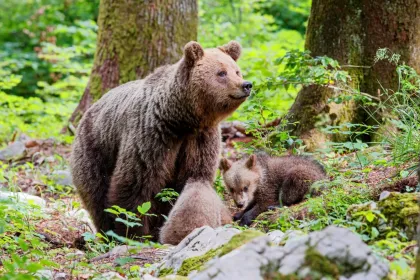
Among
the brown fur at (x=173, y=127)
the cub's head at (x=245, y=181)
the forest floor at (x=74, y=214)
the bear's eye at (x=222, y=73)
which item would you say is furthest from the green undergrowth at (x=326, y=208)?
the bear's eye at (x=222, y=73)

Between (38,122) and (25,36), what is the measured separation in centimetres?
989

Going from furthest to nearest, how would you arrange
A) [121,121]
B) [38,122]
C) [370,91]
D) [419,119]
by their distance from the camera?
[38,122] → [370,91] → [121,121] → [419,119]

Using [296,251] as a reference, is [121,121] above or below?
below

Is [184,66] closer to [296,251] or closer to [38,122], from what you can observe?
[296,251]

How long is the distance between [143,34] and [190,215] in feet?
14.9

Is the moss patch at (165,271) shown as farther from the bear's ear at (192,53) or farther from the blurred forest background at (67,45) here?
the blurred forest background at (67,45)

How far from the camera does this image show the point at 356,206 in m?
4.26

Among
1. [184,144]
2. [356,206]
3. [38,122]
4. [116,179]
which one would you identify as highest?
[356,206]

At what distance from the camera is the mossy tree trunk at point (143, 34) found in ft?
32.0

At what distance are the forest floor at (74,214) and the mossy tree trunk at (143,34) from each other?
166cm

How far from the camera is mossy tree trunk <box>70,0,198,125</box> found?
977cm

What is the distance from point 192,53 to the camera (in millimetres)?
6621

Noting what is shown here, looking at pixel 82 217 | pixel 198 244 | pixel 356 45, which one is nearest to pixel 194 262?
pixel 198 244

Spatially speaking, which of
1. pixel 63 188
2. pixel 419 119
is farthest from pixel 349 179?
pixel 63 188
